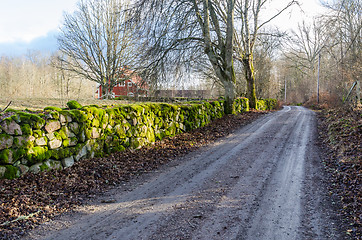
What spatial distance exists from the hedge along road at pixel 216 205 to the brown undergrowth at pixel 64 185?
292mm

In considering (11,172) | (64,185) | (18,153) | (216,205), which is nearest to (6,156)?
(18,153)

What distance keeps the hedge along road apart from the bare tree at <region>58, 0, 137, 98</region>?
53.2 ft

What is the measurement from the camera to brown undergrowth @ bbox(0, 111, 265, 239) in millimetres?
3572

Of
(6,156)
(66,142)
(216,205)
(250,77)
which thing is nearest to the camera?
(216,205)

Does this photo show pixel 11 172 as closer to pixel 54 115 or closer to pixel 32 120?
pixel 32 120

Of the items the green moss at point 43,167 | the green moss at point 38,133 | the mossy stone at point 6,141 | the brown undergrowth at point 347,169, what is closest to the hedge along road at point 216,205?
the brown undergrowth at point 347,169

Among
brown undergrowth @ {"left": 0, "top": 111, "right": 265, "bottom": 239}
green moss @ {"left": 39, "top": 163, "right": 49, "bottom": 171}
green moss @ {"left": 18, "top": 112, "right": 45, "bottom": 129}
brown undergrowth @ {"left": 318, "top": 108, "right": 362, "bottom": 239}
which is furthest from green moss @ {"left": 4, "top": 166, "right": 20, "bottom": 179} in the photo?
brown undergrowth @ {"left": 318, "top": 108, "right": 362, "bottom": 239}

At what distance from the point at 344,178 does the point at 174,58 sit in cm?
964

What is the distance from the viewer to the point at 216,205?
159 inches

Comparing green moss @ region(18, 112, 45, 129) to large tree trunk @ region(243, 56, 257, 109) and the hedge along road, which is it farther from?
large tree trunk @ region(243, 56, 257, 109)

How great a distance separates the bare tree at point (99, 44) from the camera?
68.0ft

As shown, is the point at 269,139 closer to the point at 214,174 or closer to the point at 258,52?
the point at 214,174

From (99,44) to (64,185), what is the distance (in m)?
19.2

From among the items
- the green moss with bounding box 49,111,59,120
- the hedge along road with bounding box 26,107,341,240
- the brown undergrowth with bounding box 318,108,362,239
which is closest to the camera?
the hedge along road with bounding box 26,107,341,240
